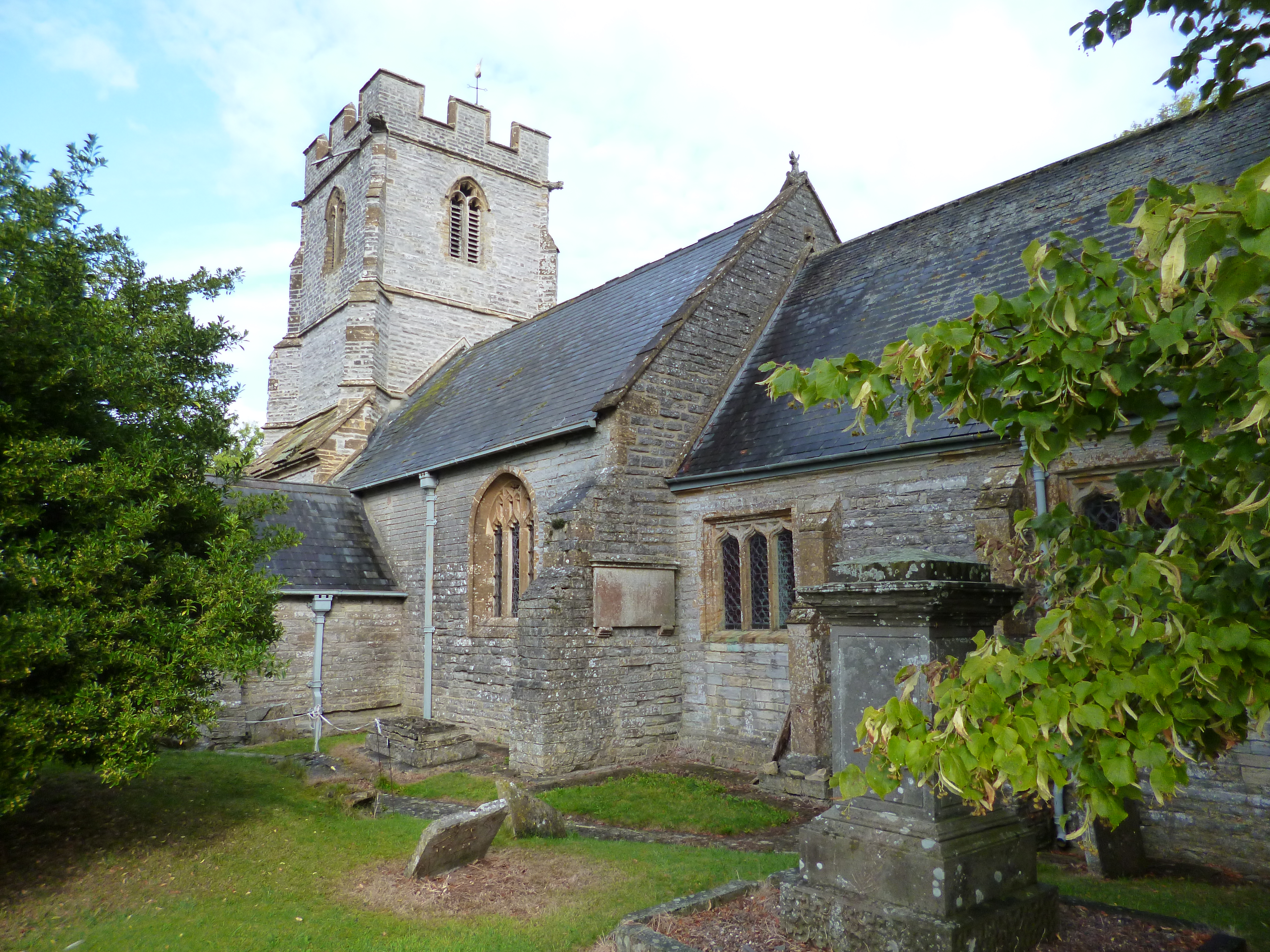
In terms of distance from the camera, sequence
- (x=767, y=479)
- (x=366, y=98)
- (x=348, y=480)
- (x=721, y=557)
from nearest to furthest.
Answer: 1. (x=767, y=479)
2. (x=721, y=557)
3. (x=348, y=480)
4. (x=366, y=98)

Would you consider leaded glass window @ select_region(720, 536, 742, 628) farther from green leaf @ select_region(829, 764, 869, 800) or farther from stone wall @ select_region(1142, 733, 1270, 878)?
green leaf @ select_region(829, 764, 869, 800)

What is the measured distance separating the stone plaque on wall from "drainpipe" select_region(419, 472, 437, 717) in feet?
17.1

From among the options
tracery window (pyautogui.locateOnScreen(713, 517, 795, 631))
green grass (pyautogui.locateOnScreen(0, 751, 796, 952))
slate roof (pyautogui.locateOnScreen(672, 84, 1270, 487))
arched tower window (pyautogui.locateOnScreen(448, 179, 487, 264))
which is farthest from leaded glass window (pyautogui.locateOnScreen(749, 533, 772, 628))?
arched tower window (pyautogui.locateOnScreen(448, 179, 487, 264))

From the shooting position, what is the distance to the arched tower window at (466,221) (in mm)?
26109

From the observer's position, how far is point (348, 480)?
1873cm

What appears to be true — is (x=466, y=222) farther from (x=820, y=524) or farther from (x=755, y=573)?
(x=820, y=524)

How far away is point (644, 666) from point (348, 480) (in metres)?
10.2

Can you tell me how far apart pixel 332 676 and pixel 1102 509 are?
41.8 ft

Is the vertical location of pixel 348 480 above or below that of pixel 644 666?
above

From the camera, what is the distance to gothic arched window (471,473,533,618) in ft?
45.5

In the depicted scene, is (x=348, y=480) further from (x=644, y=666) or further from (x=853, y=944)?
(x=853, y=944)

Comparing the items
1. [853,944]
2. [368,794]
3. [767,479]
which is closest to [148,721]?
[368,794]

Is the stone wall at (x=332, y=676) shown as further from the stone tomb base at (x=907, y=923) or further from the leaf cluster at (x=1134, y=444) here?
the leaf cluster at (x=1134, y=444)

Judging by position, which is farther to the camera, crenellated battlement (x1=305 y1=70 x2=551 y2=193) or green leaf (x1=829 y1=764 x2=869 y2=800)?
crenellated battlement (x1=305 y1=70 x2=551 y2=193)
